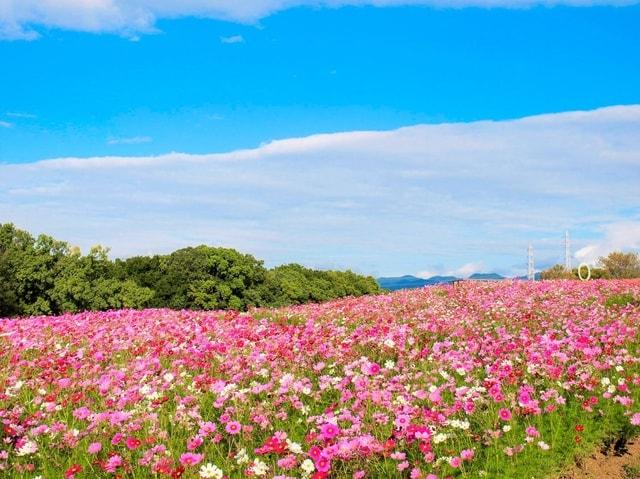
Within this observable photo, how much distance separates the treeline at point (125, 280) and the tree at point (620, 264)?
110ft

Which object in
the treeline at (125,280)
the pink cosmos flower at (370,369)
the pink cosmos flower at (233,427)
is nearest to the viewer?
A: the pink cosmos flower at (233,427)

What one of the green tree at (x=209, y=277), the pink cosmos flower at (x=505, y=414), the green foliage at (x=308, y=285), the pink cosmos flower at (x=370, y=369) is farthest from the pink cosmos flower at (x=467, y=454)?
the green foliage at (x=308, y=285)

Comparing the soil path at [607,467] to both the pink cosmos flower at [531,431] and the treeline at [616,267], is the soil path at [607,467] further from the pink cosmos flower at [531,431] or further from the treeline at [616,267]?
the treeline at [616,267]

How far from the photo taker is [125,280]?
28250 millimetres

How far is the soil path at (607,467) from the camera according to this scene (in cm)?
Answer: 627

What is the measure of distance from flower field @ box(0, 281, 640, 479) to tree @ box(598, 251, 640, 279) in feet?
159

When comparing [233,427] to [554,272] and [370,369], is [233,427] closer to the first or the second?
[370,369]

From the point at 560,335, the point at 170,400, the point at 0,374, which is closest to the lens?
the point at 170,400

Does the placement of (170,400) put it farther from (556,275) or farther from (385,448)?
(556,275)

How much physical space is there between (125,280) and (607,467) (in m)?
24.7

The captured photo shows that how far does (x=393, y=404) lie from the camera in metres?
6.65

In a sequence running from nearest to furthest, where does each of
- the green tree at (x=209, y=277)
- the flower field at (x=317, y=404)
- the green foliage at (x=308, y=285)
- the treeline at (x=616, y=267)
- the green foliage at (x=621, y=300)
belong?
the flower field at (x=317, y=404) → the green foliage at (x=621, y=300) → the green tree at (x=209, y=277) → the green foliage at (x=308, y=285) → the treeline at (x=616, y=267)

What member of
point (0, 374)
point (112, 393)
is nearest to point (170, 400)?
point (112, 393)

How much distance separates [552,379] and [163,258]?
24.7 metres
